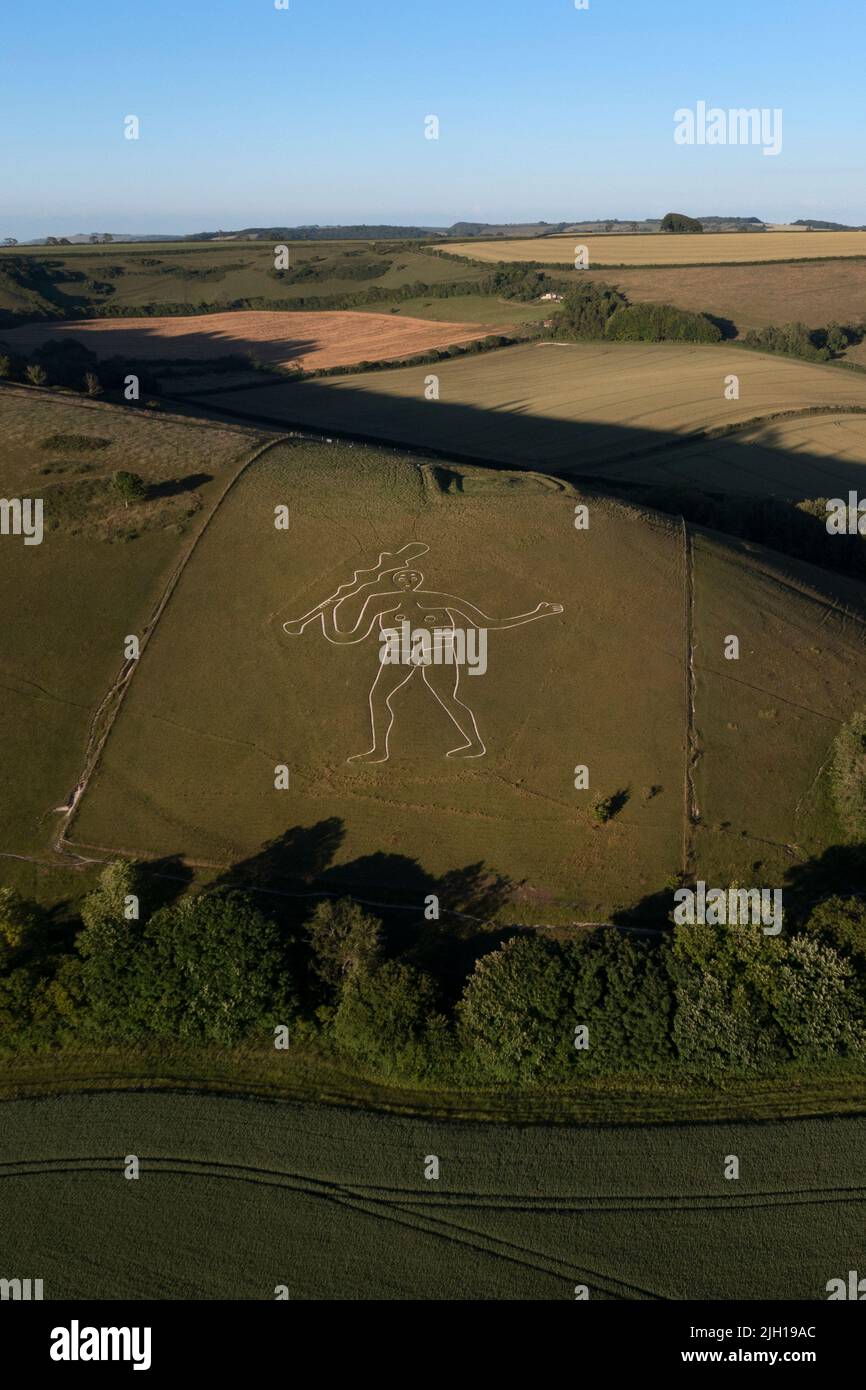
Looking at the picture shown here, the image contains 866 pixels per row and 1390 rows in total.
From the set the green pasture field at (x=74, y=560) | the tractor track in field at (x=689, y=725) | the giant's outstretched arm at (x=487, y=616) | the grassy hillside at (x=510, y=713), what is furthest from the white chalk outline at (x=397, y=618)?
the green pasture field at (x=74, y=560)

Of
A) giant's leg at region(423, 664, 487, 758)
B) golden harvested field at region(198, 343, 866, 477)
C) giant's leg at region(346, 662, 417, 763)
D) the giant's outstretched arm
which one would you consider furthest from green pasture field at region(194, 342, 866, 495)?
giant's leg at region(346, 662, 417, 763)

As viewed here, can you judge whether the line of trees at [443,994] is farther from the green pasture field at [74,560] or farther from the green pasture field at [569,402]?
the green pasture field at [569,402]

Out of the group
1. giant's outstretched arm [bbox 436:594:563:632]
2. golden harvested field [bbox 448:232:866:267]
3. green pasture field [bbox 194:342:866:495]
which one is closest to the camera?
giant's outstretched arm [bbox 436:594:563:632]

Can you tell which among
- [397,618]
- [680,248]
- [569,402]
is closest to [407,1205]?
[397,618]

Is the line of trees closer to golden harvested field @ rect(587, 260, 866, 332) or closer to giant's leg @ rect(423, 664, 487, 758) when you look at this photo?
giant's leg @ rect(423, 664, 487, 758)

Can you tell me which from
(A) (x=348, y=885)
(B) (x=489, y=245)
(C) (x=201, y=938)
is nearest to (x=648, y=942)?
(A) (x=348, y=885)
